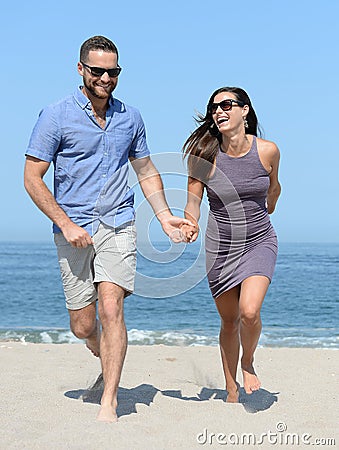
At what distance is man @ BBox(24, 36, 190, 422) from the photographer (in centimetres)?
507

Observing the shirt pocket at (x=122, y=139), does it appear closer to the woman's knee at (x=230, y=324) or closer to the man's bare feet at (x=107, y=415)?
the woman's knee at (x=230, y=324)

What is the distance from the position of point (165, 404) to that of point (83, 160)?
1.85 meters

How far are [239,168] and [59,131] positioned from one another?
50.8 inches

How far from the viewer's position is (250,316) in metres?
5.30

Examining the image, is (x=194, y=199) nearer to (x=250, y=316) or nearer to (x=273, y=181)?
(x=273, y=181)

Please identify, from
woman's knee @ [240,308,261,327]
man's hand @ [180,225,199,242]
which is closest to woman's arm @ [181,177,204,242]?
man's hand @ [180,225,199,242]

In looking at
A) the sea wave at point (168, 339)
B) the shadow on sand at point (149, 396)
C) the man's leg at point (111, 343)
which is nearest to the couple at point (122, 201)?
the man's leg at point (111, 343)

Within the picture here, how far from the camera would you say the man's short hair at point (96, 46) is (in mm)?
5234

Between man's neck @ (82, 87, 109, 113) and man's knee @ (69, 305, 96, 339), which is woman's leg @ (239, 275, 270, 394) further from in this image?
man's neck @ (82, 87, 109, 113)

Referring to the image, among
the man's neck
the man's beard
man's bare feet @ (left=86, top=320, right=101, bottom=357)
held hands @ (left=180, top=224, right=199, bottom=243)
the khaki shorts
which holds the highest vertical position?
the man's beard

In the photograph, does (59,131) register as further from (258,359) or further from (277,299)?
(277,299)

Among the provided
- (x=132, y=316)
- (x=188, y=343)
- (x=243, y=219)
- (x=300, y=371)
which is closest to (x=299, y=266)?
(x=132, y=316)

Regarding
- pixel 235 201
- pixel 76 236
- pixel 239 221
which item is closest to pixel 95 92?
pixel 76 236

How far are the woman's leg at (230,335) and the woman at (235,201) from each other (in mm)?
11
